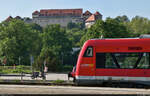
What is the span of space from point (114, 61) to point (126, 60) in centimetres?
77

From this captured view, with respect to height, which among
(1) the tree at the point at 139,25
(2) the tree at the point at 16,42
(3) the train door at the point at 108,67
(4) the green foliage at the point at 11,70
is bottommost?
(4) the green foliage at the point at 11,70

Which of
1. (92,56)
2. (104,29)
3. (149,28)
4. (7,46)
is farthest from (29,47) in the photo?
(92,56)

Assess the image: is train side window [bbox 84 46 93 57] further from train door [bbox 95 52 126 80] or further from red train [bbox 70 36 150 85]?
train door [bbox 95 52 126 80]

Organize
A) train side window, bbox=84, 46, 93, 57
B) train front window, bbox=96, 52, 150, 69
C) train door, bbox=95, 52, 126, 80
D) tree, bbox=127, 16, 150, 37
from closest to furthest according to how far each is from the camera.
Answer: train front window, bbox=96, 52, 150, 69 → train door, bbox=95, 52, 126, 80 → train side window, bbox=84, 46, 93, 57 → tree, bbox=127, 16, 150, 37

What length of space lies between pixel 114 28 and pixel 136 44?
43295 mm

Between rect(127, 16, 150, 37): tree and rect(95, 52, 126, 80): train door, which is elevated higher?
rect(127, 16, 150, 37): tree

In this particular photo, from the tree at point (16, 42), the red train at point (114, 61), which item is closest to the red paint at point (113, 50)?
the red train at point (114, 61)

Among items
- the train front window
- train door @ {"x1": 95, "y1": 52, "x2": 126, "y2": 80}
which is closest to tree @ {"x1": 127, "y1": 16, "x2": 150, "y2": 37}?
the train front window

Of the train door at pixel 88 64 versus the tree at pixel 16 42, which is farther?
the tree at pixel 16 42

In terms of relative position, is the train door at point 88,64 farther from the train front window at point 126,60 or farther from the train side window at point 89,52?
the train front window at point 126,60

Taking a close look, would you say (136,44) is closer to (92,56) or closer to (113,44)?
(113,44)

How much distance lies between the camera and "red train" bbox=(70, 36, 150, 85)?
17.8 metres

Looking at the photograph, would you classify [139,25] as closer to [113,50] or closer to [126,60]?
[113,50]

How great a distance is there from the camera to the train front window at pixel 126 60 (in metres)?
17.8
